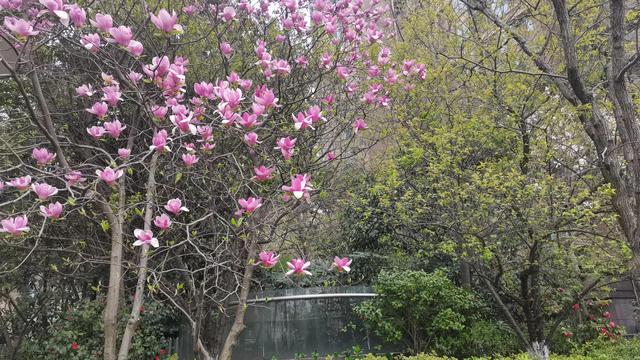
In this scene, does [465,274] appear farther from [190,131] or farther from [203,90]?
[190,131]

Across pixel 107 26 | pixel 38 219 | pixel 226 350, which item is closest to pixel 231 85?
pixel 107 26

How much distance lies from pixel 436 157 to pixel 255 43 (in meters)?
3.24

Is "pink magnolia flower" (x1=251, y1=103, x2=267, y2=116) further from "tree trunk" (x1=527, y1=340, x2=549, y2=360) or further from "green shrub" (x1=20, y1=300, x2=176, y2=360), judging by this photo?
"tree trunk" (x1=527, y1=340, x2=549, y2=360)

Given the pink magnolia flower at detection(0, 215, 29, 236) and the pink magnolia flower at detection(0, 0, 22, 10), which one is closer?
the pink magnolia flower at detection(0, 215, 29, 236)

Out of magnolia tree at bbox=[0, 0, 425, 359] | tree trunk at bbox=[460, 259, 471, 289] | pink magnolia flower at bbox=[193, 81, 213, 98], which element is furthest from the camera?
tree trunk at bbox=[460, 259, 471, 289]

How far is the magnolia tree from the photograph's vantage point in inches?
129

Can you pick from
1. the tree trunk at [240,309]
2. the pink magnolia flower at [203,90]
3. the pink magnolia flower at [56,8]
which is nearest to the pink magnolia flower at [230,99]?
the pink magnolia flower at [203,90]

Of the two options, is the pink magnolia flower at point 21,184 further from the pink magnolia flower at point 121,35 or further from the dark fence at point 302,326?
the dark fence at point 302,326

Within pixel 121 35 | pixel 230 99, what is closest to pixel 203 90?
pixel 230 99

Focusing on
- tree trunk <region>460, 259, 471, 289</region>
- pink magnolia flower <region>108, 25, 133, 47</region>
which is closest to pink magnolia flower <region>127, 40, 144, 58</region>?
pink magnolia flower <region>108, 25, 133, 47</region>

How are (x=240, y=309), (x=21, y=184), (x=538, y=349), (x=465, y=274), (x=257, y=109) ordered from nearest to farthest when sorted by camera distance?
(x=21, y=184), (x=257, y=109), (x=240, y=309), (x=538, y=349), (x=465, y=274)

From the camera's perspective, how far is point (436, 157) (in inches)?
281

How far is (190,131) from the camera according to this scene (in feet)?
9.02

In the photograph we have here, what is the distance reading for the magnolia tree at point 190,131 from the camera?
10.7 ft
